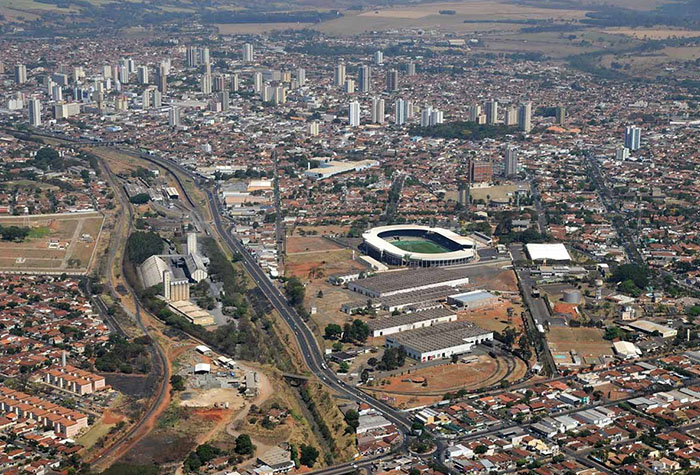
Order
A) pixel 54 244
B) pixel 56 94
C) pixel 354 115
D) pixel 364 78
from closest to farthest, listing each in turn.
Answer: pixel 54 244
pixel 354 115
pixel 56 94
pixel 364 78

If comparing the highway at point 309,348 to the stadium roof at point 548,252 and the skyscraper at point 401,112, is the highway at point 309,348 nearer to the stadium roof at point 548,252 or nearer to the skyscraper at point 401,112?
the stadium roof at point 548,252

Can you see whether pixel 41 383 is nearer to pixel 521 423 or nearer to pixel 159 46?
pixel 521 423

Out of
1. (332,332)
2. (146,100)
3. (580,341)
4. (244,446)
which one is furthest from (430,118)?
(244,446)

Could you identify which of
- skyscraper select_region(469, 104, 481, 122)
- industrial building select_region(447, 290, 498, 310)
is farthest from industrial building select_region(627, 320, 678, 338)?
skyscraper select_region(469, 104, 481, 122)

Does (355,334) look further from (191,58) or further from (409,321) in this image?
(191,58)

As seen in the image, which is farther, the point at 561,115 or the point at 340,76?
the point at 340,76

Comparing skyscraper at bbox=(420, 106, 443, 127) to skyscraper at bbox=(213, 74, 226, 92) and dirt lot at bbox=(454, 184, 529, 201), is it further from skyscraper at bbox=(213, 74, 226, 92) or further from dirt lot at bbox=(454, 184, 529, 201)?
skyscraper at bbox=(213, 74, 226, 92)
